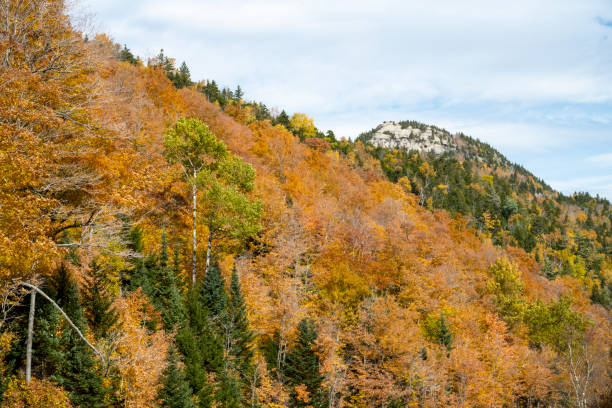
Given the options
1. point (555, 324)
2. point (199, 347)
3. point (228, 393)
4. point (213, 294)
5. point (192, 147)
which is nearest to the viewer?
point (228, 393)

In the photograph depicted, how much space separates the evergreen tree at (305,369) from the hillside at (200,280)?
134mm

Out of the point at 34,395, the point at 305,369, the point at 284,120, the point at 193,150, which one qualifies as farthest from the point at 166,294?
the point at 284,120

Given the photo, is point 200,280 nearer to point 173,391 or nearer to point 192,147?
point 192,147

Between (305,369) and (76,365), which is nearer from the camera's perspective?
(76,365)

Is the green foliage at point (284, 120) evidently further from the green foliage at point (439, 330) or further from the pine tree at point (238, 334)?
the pine tree at point (238, 334)

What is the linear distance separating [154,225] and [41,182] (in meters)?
22.2

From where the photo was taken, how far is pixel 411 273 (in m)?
38.0

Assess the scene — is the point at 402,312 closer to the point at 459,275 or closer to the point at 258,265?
the point at 258,265

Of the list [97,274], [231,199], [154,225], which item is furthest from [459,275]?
[97,274]

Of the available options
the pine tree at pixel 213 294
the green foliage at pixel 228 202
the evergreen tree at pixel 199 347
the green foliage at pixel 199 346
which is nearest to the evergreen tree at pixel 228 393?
the evergreen tree at pixel 199 347

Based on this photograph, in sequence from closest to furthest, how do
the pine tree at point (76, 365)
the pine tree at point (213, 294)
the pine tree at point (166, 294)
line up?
1. the pine tree at point (76, 365)
2. the pine tree at point (166, 294)
3. the pine tree at point (213, 294)

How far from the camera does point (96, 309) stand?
19.3 m

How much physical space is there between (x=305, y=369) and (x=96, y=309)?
51.6ft

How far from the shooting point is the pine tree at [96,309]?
1909 centimetres
